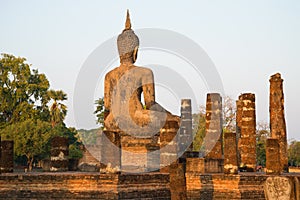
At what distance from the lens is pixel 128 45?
16.6m

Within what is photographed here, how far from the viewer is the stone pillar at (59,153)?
1541cm

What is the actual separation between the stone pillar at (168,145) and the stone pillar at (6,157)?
4028 mm

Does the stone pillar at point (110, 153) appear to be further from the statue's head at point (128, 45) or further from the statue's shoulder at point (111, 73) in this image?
the statue's head at point (128, 45)

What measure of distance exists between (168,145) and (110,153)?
2.00m

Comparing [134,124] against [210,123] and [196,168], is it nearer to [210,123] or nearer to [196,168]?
[196,168]

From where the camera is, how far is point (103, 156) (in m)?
12.6

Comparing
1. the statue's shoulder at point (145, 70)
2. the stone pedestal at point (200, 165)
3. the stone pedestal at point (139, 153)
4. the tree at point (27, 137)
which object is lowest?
the stone pedestal at point (200, 165)

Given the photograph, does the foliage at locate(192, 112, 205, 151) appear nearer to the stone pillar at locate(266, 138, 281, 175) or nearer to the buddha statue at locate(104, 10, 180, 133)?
the buddha statue at locate(104, 10, 180, 133)

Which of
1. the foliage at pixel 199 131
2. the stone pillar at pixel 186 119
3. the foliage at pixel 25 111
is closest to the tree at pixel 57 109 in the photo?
the foliage at pixel 25 111

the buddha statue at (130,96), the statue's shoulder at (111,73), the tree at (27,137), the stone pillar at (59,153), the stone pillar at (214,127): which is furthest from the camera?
the tree at (27,137)

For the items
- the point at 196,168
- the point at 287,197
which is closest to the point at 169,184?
the point at 196,168

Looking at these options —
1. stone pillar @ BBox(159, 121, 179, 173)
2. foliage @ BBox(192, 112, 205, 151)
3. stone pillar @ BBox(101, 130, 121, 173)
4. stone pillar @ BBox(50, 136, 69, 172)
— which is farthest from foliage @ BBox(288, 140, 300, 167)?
stone pillar @ BBox(101, 130, 121, 173)

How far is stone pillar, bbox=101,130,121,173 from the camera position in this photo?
12523mm

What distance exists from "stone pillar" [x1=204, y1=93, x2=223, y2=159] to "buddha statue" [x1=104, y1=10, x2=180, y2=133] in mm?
4072
